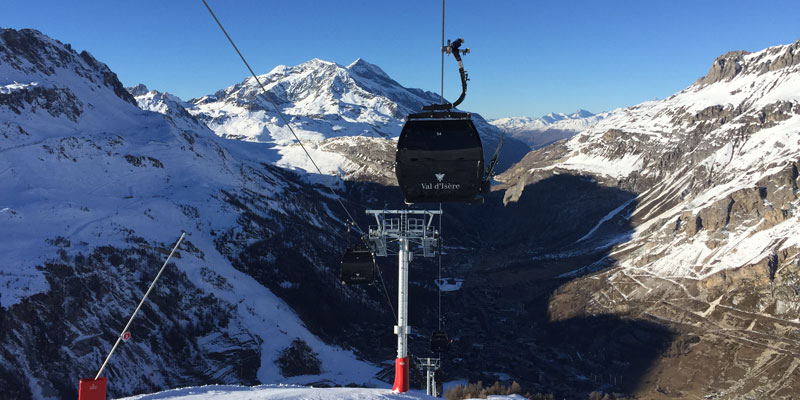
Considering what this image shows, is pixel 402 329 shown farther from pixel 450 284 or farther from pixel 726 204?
pixel 726 204

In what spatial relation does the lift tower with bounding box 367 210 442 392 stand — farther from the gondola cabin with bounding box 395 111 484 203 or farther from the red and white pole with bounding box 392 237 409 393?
the gondola cabin with bounding box 395 111 484 203

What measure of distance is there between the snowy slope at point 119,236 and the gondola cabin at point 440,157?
182 ft

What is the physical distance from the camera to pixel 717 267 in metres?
130

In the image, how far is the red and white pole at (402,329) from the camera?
20.7 m

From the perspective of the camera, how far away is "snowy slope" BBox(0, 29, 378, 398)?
196 feet

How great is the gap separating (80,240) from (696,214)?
151686 millimetres

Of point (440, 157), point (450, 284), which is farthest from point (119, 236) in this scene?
point (450, 284)

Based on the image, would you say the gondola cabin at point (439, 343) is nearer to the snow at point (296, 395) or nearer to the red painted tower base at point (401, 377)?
the red painted tower base at point (401, 377)

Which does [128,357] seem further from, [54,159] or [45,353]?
[54,159]

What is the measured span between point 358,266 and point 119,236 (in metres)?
66.0

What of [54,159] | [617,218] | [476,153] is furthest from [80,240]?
[617,218]

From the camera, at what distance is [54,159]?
10019 centimetres

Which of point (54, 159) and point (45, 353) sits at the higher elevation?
point (54, 159)

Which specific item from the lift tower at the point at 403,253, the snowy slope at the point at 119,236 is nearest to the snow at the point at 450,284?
the snowy slope at the point at 119,236
